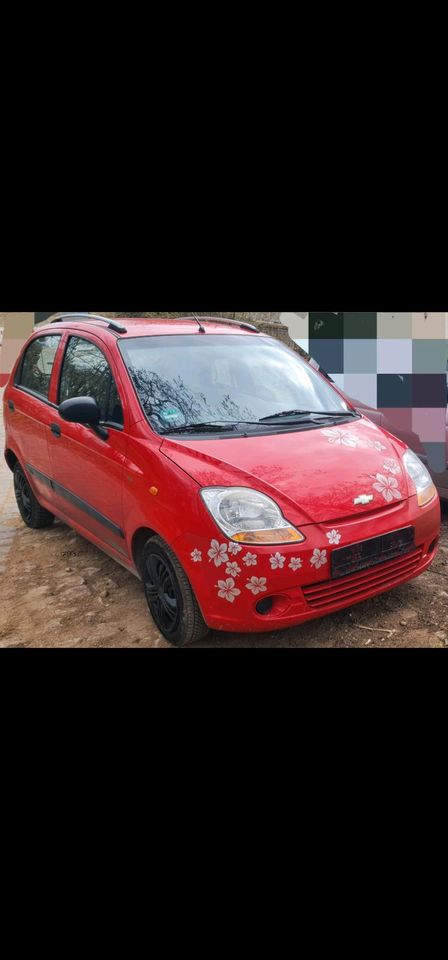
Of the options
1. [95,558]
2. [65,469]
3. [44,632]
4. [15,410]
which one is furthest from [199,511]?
[15,410]

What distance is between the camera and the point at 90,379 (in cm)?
381

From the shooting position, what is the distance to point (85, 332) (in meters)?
3.96

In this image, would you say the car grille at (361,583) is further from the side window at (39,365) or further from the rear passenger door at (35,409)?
the side window at (39,365)

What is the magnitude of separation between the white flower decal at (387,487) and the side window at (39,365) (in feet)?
8.47

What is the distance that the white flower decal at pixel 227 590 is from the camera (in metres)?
2.62

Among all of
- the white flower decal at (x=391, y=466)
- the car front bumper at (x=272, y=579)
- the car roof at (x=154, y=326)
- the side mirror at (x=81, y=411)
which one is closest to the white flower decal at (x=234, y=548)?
the car front bumper at (x=272, y=579)

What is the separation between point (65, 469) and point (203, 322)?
1.44 metres

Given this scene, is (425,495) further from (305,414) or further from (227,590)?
(227,590)

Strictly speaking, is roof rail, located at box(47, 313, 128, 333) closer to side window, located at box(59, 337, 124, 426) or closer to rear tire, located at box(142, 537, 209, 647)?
side window, located at box(59, 337, 124, 426)

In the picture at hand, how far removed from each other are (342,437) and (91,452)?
1511 mm

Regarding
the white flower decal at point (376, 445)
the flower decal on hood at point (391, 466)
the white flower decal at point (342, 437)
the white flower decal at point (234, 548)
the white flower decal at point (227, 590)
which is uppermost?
the white flower decal at point (342, 437)

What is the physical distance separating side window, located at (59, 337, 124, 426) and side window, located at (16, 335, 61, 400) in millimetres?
282

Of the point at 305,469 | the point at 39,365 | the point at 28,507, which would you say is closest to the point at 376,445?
the point at 305,469

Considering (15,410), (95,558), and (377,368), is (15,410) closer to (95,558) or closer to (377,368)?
(95,558)
